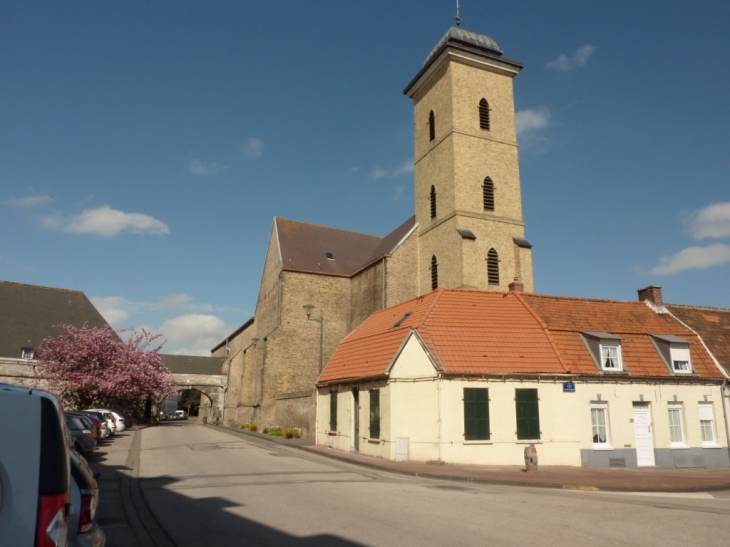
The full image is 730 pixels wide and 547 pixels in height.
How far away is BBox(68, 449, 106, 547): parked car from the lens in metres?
4.31

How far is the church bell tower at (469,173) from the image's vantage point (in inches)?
1271

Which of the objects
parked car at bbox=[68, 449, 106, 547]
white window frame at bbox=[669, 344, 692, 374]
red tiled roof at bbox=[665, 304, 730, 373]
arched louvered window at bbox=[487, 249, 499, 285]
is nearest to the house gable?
white window frame at bbox=[669, 344, 692, 374]

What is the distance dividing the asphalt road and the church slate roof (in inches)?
1013

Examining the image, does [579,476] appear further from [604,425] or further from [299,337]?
[299,337]

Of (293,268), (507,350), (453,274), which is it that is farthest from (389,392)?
(293,268)

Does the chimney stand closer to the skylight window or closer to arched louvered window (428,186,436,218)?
the skylight window

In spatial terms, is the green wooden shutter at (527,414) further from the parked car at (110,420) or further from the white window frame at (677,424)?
the parked car at (110,420)

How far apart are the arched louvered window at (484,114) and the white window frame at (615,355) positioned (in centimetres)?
1878

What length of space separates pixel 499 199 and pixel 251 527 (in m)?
28.9

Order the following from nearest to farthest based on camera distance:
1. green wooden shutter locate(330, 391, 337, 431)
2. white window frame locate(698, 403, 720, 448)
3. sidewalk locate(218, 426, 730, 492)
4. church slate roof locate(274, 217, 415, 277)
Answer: sidewalk locate(218, 426, 730, 492), white window frame locate(698, 403, 720, 448), green wooden shutter locate(330, 391, 337, 431), church slate roof locate(274, 217, 415, 277)

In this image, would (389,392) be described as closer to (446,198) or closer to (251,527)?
(251,527)

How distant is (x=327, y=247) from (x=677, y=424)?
28.6 metres

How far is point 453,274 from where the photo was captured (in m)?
32.0

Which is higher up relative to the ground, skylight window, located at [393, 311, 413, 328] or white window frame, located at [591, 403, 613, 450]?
skylight window, located at [393, 311, 413, 328]
